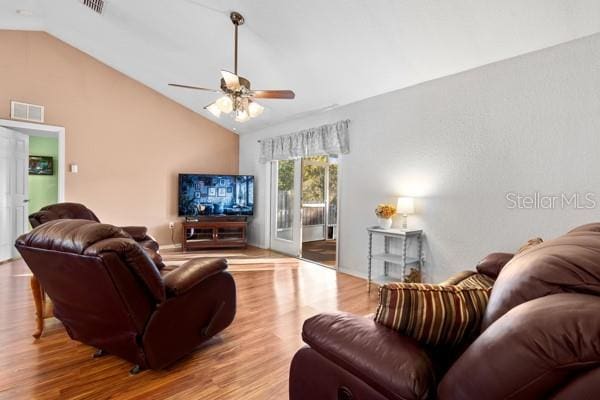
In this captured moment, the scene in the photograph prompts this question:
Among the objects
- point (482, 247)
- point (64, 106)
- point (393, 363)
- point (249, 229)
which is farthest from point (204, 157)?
point (393, 363)

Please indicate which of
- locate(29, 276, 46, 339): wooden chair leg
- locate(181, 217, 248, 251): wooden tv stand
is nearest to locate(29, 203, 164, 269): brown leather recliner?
locate(29, 276, 46, 339): wooden chair leg

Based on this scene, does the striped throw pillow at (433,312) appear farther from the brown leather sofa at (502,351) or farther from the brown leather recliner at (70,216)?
the brown leather recliner at (70,216)

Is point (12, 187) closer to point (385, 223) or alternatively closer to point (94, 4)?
point (94, 4)

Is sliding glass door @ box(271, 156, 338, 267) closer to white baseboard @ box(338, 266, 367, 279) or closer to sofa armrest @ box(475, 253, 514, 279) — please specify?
white baseboard @ box(338, 266, 367, 279)

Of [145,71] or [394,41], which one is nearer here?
[394,41]

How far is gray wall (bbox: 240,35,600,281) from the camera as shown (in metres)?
2.51

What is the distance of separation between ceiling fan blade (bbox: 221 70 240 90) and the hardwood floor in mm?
2119

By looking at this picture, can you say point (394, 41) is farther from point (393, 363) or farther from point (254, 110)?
point (393, 363)

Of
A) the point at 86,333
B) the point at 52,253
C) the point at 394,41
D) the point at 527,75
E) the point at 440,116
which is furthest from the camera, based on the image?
the point at 440,116

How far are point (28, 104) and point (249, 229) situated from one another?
4161mm

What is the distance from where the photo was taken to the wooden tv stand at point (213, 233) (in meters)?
5.67

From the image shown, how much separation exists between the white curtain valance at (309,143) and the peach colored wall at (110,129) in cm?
143

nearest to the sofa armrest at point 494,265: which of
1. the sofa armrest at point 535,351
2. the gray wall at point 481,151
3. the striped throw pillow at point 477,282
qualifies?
the striped throw pillow at point 477,282

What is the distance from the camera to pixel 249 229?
6.53m
